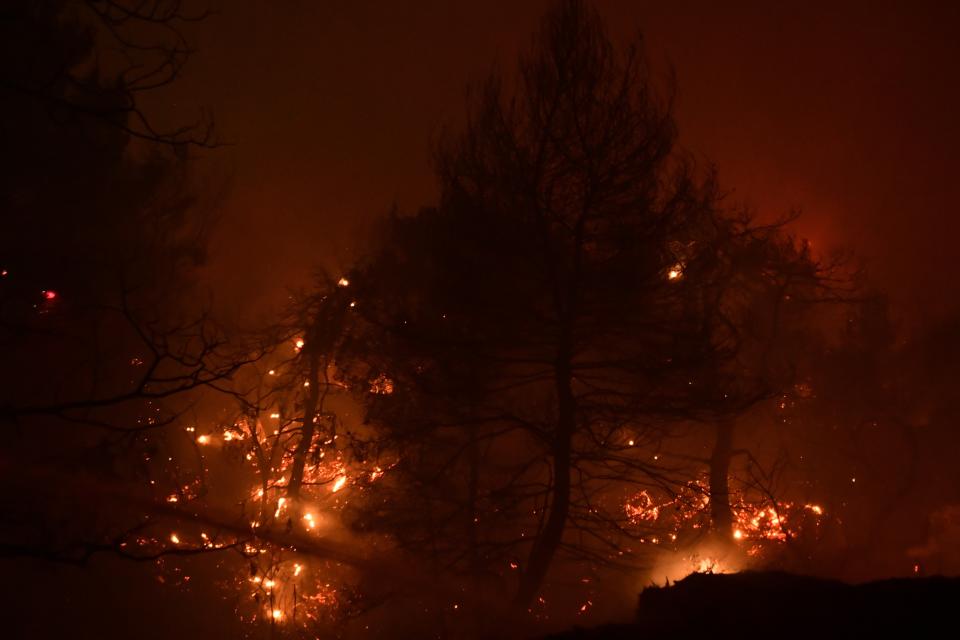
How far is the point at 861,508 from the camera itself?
22.7m

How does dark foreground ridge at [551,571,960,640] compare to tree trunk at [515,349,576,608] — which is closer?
dark foreground ridge at [551,571,960,640]

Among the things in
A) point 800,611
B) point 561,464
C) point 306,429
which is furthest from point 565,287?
point 306,429

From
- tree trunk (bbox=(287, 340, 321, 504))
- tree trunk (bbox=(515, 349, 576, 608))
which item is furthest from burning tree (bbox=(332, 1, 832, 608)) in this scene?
tree trunk (bbox=(287, 340, 321, 504))

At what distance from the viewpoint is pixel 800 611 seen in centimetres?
305

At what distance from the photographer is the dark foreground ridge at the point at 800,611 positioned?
276cm

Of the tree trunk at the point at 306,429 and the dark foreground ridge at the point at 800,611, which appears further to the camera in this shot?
the tree trunk at the point at 306,429

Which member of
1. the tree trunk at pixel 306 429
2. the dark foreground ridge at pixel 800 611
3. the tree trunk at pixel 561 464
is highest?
the tree trunk at pixel 306 429

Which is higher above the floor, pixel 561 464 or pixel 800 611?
pixel 561 464

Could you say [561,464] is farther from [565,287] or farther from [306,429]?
[306,429]

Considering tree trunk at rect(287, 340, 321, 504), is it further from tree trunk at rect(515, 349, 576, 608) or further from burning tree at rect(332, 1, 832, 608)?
tree trunk at rect(515, 349, 576, 608)

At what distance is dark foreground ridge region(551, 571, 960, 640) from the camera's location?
9.07 feet

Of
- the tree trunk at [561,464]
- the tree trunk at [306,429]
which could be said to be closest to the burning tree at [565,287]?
the tree trunk at [561,464]

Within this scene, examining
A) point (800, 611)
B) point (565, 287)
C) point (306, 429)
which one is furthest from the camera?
point (306, 429)

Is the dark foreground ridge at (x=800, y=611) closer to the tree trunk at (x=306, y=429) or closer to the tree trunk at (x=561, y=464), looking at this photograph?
the tree trunk at (x=561, y=464)
